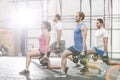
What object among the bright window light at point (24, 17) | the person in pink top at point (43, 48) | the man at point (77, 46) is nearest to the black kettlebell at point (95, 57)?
the man at point (77, 46)

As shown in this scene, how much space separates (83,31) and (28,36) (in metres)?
9.59

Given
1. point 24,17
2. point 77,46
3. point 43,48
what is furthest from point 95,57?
point 24,17

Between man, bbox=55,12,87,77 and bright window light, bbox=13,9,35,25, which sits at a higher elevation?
bright window light, bbox=13,9,35,25

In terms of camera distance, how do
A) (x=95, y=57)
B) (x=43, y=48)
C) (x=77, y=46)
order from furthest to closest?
(x=95, y=57), (x=43, y=48), (x=77, y=46)

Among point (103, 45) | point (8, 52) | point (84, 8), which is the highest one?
point (84, 8)

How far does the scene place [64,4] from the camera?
609 inches

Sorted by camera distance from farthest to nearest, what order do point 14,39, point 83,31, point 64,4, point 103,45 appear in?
point 64,4 < point 14,39 < point 103,45 < point 83,31

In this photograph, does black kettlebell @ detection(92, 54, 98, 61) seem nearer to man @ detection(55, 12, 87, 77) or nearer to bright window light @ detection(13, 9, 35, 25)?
man @ detection(55, 12, 87, 77)

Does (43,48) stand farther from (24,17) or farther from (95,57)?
Answer: (24,17)

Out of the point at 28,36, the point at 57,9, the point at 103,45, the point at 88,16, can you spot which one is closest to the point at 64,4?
the point at 57,9

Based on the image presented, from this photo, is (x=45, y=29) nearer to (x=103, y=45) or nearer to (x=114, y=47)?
(x=103, y=45)

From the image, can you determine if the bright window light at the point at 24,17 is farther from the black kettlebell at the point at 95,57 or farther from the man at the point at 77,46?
the man at the point at 77,46

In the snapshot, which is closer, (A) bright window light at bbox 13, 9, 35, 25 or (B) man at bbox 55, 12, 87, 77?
(B) man at bbox 55, 12, 87, 77

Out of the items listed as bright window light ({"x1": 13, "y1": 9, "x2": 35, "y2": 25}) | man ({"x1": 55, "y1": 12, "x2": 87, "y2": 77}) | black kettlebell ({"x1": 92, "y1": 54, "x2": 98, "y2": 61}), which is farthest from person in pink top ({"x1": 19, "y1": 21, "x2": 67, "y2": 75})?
bright window light ({"x1": 13, "y1": 9, "x2": 35, "y2": 25})
